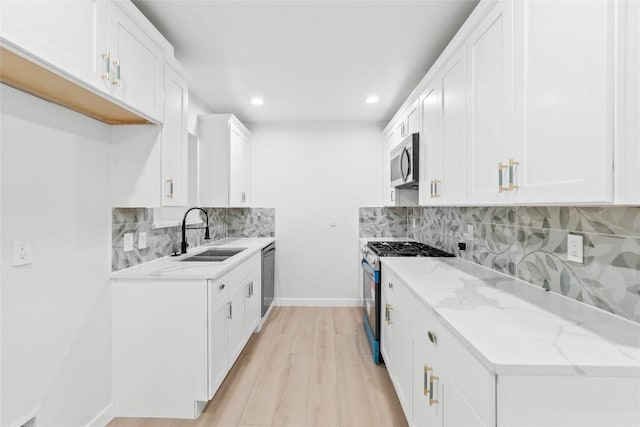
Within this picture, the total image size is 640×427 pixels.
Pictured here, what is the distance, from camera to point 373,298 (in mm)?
2527

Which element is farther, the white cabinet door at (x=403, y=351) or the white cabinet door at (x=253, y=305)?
the white cabinet door at (x=253, y=305)

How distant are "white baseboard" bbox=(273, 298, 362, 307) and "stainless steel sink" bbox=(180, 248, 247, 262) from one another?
1.32 meters

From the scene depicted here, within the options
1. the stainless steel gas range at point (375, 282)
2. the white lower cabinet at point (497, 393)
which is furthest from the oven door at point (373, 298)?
the white lower cabinet at point (497, 393)

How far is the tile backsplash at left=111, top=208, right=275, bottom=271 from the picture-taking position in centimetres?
193

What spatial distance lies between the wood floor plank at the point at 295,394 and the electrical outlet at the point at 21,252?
159 centimetres

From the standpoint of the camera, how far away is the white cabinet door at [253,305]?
2686 mm

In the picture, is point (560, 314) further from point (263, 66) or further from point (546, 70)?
point (263, 66)

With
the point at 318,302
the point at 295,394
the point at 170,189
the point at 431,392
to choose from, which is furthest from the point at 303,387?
the point at 318,302

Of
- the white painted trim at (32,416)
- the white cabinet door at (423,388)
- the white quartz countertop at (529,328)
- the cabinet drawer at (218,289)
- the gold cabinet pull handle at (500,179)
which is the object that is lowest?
the white painted trim at (32,416)

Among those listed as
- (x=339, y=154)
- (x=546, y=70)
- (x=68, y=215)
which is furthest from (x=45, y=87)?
(x=339, y=154)

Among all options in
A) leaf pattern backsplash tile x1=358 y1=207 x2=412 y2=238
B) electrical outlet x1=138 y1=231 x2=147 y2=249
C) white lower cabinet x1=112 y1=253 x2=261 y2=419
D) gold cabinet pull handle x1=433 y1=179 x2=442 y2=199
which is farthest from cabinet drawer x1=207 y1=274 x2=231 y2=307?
leaf pattern backsplash tile x1=358 y1=207 x2=412 y2=238

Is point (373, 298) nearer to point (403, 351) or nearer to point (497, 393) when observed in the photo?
point (403, 351)

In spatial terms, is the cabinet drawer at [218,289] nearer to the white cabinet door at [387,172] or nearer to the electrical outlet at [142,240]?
the electrical outlet at [142,240]

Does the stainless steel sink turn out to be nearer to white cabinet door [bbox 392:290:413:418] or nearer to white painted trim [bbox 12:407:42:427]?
white painted trim [bbox 12:407:42:427]
